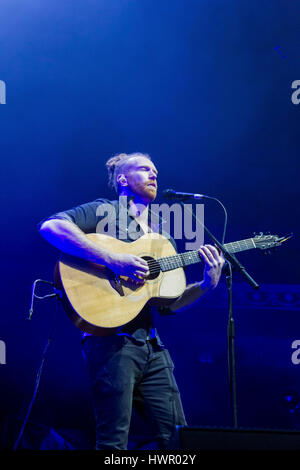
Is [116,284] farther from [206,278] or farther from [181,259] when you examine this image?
[206,278]

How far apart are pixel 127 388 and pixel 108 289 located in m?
0.65

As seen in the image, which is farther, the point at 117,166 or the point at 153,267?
the point at 117,166

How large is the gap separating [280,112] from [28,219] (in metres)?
3.21

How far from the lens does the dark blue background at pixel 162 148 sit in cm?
466

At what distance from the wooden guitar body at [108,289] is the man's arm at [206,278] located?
0.12 m

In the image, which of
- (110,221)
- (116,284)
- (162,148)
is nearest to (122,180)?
(110,221)

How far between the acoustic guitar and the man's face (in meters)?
0.39

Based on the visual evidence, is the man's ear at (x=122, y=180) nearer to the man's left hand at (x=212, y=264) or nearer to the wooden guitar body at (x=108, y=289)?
the wooden guitar body at (x=108, y=289)

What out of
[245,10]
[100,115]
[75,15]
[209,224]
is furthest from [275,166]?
[75,15]

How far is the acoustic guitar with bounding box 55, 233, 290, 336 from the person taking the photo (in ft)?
8.70

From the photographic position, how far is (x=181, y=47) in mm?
4691

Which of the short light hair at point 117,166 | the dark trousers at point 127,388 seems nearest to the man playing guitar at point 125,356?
the dark trousers at point 127,388

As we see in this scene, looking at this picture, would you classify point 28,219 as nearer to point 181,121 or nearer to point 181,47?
point 181,121

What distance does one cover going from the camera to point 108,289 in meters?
2.80
